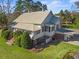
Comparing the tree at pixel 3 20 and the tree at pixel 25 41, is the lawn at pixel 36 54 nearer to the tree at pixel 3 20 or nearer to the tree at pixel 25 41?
the tree at pixel 25 41

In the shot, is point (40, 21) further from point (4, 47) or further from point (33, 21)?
point (4, 47)

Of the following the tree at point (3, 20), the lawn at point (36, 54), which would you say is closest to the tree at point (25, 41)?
the lawn at point (36, 54)

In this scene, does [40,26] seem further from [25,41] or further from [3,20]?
[3,20]

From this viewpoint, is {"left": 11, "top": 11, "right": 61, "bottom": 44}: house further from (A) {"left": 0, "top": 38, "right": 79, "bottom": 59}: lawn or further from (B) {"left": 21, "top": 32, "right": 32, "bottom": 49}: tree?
(A) {"left": 0, "top": 38, "right": 79, "bottom": 59}: lawn

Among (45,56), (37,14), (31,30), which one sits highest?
(37,14)

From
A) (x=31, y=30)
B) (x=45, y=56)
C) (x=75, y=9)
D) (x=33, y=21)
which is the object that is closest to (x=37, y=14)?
(x=33, y=21)

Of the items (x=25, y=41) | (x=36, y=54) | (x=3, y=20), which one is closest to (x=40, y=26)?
(x=25, y=41)
